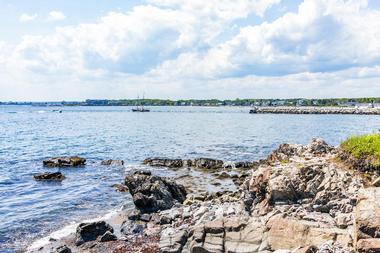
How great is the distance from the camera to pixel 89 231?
865 inches

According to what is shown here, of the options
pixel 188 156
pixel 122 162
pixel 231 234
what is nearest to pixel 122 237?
pixel 231 234

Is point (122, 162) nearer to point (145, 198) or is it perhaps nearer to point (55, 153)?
point (55, 153)

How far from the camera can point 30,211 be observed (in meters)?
28.4

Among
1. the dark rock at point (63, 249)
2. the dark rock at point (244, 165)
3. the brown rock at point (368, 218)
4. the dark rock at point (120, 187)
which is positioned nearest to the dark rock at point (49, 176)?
the dark rock at point (120, 187)

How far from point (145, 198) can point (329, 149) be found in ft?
55.3

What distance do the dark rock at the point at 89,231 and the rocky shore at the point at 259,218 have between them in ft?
0.18

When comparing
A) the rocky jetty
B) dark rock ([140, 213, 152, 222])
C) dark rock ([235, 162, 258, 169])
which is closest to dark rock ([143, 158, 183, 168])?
the rocky jetty

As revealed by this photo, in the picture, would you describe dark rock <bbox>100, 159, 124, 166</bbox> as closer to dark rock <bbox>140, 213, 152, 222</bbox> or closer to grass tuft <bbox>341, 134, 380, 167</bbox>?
dark rock <bbox>140, 213, 152, 222</bbox>

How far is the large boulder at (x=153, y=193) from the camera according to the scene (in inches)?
1091

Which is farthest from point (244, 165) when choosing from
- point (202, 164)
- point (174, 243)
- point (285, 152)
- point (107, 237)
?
point (174, 243)

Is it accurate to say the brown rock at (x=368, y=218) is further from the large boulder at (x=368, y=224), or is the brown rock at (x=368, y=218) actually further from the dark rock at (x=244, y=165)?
the dark rock at (x=244, y=165)

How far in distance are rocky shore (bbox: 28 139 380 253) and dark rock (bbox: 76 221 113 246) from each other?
54 millimetres

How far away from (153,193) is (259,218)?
11.3 meters

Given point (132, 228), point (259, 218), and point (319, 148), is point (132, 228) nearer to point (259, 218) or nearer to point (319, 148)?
point (259, 218)
